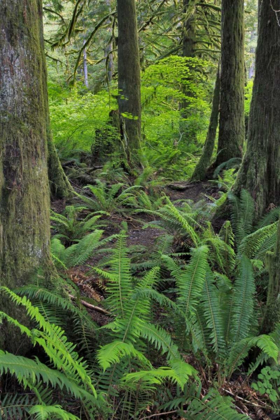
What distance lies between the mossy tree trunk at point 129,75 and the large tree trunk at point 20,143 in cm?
559

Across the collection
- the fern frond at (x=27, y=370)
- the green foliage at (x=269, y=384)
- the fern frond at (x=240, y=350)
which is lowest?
the green foliage at (x=269, y=384)

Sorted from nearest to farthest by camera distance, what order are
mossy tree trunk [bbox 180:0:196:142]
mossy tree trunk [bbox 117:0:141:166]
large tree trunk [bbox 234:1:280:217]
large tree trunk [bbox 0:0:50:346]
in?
large tree trunk [bbox 0:0:50:346]
large tree trunk [bbox 234:1:280:217]
mossy tree trunk [bbox 117:0:141:166]
mossy tree trunk [bbox 180:0:196:142]

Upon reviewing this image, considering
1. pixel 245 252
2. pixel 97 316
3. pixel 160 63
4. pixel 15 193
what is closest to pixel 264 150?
pixel 245 252

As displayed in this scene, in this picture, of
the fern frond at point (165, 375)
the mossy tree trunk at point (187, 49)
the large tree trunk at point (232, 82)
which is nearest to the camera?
the fern frond at point (165, 375)

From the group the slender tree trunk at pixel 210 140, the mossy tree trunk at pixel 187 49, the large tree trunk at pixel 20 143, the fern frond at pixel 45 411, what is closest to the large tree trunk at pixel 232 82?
the slender tree trunk at pixel 210 140

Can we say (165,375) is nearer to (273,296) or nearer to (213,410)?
(213,410)

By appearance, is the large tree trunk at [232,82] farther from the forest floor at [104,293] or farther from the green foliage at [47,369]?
the green foliage at [47,369]

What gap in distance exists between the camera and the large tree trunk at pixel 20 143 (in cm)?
198

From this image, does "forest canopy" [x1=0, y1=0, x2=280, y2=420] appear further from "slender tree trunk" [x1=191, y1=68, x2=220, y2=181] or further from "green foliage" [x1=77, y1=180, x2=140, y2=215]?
"slender tree trunk" [x1=191, y1=68, x2=220, y2=181]

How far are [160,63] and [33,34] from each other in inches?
342

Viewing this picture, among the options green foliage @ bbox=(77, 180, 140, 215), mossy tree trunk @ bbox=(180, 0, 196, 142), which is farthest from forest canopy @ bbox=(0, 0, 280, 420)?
mossy tree trunk @ bbox=(180, 0, 196, 142)

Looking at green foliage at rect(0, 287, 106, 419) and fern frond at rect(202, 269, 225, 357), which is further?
fern frond at rect(202, 269, 225, 357)

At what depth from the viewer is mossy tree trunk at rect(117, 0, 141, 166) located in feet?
25.7

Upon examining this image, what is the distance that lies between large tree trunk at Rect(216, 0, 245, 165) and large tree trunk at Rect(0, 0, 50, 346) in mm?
5402
